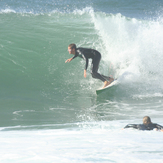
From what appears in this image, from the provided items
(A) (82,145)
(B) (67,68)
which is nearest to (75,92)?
(B) (67,68)

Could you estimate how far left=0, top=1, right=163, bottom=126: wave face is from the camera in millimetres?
7066

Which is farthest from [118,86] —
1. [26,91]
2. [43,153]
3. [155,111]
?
[43,153]

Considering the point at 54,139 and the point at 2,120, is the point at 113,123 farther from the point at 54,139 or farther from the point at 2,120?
the point at 2,120

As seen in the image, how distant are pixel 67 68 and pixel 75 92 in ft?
5.97

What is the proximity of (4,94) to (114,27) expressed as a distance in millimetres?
7109

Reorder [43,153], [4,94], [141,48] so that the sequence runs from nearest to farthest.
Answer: [43,153]
[4,94]
[141,48]

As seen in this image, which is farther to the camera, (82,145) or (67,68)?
(67,68)

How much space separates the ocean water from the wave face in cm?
2

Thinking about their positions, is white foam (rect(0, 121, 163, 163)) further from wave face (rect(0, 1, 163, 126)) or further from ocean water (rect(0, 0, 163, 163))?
wave face (rect(0, 1, 163, 126))

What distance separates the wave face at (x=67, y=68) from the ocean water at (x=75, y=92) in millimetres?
22

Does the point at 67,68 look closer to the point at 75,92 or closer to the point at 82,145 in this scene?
the point at 75,92

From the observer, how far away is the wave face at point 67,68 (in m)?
7.07

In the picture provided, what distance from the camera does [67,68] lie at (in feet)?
33.7

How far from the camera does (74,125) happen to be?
5.58m
